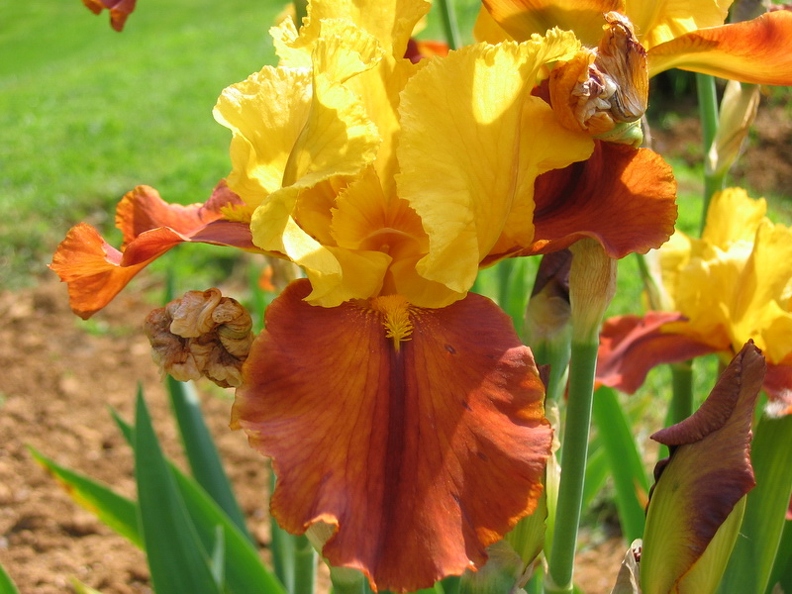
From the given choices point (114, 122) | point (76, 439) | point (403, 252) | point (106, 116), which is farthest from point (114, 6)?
point (106, 116)

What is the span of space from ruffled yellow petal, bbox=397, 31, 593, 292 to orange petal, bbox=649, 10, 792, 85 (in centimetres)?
14

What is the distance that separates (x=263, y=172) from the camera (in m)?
0.78

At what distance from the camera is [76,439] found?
2.74 m

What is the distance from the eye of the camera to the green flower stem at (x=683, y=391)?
118 cm

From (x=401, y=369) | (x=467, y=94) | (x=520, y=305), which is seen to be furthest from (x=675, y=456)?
(x=520, y=305)

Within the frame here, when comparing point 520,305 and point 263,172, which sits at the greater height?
point 263,172

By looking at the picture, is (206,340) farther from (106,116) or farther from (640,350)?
(106,116)

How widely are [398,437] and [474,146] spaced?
247mm

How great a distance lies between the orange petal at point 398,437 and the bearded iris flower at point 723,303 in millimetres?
480

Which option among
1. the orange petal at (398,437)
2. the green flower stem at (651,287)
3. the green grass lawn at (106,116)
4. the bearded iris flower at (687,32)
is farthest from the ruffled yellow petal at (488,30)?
the green grass lawn at (106,116)

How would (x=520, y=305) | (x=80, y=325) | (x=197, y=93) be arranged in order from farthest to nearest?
(x=197, y=93), (x=80, y=325), (x=520, y=305)

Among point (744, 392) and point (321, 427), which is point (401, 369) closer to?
point (321, 427)

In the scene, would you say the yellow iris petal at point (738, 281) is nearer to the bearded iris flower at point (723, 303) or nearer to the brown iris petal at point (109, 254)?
the bearded iris flower at point (723, 303)

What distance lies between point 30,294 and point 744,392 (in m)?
3.30
